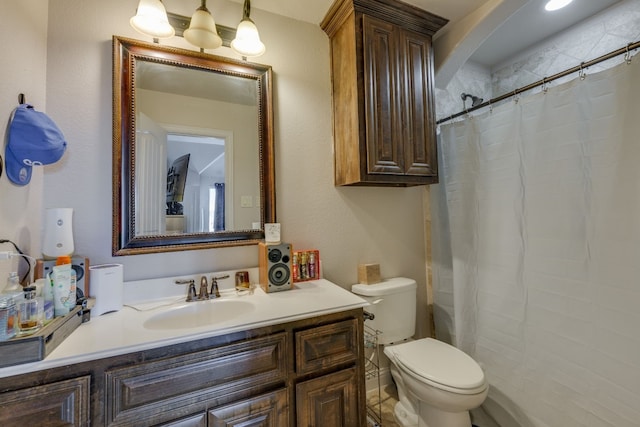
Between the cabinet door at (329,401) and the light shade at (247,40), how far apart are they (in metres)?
1.53

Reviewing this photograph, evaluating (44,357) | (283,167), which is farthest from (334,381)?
(283,167)

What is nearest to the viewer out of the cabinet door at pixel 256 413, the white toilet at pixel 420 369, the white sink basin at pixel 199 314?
the cabinet door at pixel 256 413

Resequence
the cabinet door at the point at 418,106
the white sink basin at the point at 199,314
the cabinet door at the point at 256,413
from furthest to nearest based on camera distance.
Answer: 1. the cabinet door at the point at 418,106
2. the white sink basin at the point at 199,314
3. the cabinet door at the point at 256,413

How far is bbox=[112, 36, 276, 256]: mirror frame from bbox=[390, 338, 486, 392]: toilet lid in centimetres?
102

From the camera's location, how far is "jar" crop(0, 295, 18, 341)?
2.30 ft

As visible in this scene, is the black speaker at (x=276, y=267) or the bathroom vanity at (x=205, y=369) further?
the black speaker at (x=276, y=267)

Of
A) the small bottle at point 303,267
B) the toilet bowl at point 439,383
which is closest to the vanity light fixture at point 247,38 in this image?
the small bottle at point 303,267

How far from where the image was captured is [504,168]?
1517 mm

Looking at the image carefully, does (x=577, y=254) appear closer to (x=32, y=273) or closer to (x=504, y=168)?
(x=504, y=168)

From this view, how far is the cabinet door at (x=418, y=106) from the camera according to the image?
5.14 feet

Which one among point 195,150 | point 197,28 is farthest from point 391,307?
point 197,28

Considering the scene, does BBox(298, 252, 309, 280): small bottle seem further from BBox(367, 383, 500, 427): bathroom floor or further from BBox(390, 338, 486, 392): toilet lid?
BBox(367, 383, 500, 427): bathroom floor

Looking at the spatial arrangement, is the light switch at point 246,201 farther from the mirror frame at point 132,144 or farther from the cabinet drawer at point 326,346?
Result: the cabinet drawer at point 326,346

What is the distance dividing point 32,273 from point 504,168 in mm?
2256
